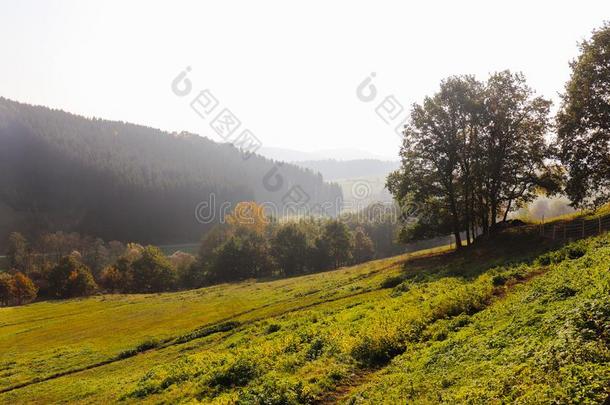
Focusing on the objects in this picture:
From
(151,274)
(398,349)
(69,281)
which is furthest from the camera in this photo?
(151,274)

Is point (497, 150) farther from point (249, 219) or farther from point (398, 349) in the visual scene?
point (249, 219)

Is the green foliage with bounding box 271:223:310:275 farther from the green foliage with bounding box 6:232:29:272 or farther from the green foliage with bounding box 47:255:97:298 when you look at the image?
the green foliage with bounding box 6:232:29:272

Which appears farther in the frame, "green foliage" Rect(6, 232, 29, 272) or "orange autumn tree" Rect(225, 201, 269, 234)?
"orange autumn tree" Rect(225, 201, 269, 234)

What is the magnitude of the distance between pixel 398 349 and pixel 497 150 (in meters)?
41.2

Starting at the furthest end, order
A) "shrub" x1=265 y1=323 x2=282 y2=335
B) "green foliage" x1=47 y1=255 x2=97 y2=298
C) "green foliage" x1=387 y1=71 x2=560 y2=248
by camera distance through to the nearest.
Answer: "green foliage" x1=47 y1=255 x2=97 y2=298 < "green foliage" x1=387 y1=71 x2=560 y2=248 < "shrub" x1=265 y1=323 x2=282 y2=335

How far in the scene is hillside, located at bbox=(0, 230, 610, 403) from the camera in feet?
43.5

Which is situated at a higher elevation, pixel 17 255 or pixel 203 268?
pixel 17 255

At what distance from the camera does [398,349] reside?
2159 centimetres

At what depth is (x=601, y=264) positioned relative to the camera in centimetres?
2152

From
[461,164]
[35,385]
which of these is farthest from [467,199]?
[35,385]

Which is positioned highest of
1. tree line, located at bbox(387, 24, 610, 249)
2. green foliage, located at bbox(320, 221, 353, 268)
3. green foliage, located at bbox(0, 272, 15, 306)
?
tree line, located at bbox(387, 24, 610, 249)

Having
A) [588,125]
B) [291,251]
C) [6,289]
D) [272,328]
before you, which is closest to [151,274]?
[6,289]

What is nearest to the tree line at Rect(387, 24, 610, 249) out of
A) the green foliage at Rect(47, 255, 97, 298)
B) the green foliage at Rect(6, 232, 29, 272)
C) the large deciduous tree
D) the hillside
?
the large deciduous tree

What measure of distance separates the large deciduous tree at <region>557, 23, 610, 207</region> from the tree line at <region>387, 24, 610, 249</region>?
10cm
